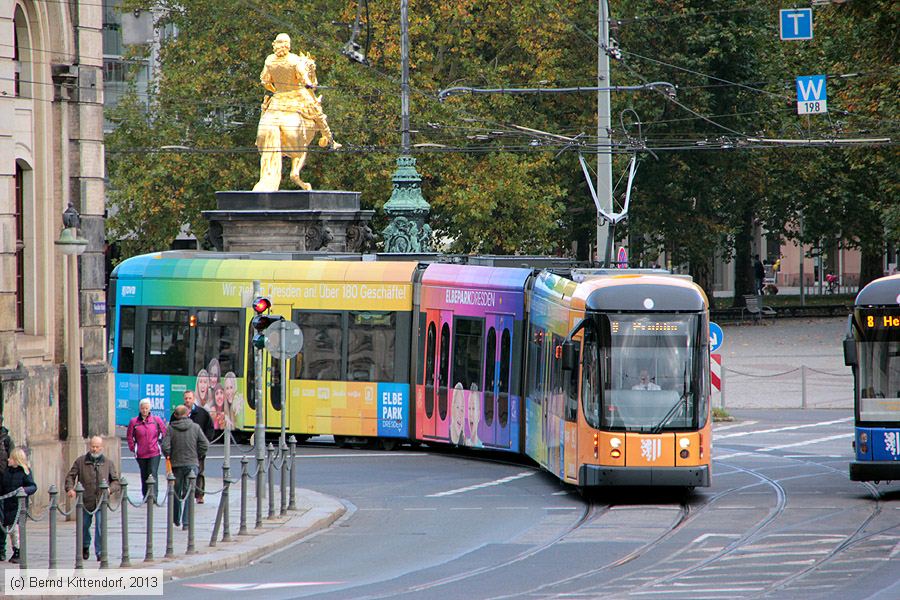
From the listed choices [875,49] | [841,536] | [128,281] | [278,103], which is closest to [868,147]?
[875,49]

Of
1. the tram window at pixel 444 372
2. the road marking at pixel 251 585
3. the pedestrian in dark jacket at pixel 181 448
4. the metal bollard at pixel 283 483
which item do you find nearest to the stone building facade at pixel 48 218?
the pedestrian in dark jacket at pixel 181 448

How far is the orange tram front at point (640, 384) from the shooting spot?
68.5 feet

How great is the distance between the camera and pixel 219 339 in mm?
30078

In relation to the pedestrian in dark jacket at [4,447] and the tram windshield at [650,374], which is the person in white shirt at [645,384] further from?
the pedestrian in dark jacket at [4,447]

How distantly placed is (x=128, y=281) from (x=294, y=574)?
15449 mm

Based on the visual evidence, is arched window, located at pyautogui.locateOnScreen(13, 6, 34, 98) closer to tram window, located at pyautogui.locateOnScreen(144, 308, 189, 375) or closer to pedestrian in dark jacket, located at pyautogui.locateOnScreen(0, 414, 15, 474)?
pedestrian in dark jacket, located at pyautogui.locateOnScreen(0, 414, 15, 474)

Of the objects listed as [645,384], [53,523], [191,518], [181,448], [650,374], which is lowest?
[191,518]

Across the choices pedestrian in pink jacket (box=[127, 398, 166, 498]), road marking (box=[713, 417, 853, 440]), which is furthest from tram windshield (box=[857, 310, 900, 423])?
road marking (box=[713, 417, 853, 440])

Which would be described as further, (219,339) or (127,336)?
(127,336)

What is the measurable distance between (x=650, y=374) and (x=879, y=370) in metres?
2.89

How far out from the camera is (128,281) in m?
31.0

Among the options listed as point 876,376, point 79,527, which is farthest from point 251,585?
Result: point 876,376

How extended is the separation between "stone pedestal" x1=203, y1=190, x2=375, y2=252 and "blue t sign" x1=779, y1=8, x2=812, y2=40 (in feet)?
37.1

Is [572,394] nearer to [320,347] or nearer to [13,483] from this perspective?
[13,483]
